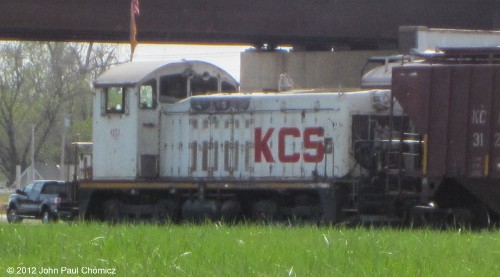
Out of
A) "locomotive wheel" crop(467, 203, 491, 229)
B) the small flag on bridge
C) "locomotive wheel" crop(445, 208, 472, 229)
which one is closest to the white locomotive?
"locomotive wheel" crop(445, 208, 472, 229)

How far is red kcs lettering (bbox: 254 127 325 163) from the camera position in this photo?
2117cm

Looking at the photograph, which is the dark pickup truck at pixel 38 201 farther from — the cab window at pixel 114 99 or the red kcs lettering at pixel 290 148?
the red kcs lettering at pixel 290 148

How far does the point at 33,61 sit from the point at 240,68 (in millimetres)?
29010

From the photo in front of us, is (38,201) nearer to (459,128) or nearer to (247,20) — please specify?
(247,20)

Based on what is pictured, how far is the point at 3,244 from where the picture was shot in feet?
41.3

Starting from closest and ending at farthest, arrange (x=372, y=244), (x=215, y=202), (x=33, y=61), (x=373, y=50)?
1. (x=372, y=244)
2. (x=215, y=202)
3. (x=373, y=50)
4. (x=33, y=61)

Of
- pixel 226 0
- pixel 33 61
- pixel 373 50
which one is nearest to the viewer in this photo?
pixel 226 0

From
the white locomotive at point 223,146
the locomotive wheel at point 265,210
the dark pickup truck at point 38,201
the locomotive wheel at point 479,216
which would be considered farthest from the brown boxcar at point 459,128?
the dark pickup truck at point 38,201

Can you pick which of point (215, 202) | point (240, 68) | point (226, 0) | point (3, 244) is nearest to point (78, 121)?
point (240, 68)

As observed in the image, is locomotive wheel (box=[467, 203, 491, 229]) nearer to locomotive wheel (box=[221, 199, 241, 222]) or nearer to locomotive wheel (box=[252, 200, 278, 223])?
locomotive wheel (box=[252, 200, 278, 223])

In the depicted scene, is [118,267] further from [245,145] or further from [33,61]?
[33,61]

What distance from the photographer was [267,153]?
21.9 m

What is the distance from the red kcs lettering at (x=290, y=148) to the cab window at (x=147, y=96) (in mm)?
2856

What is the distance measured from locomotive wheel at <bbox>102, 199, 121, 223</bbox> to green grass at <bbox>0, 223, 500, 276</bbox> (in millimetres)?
9023
